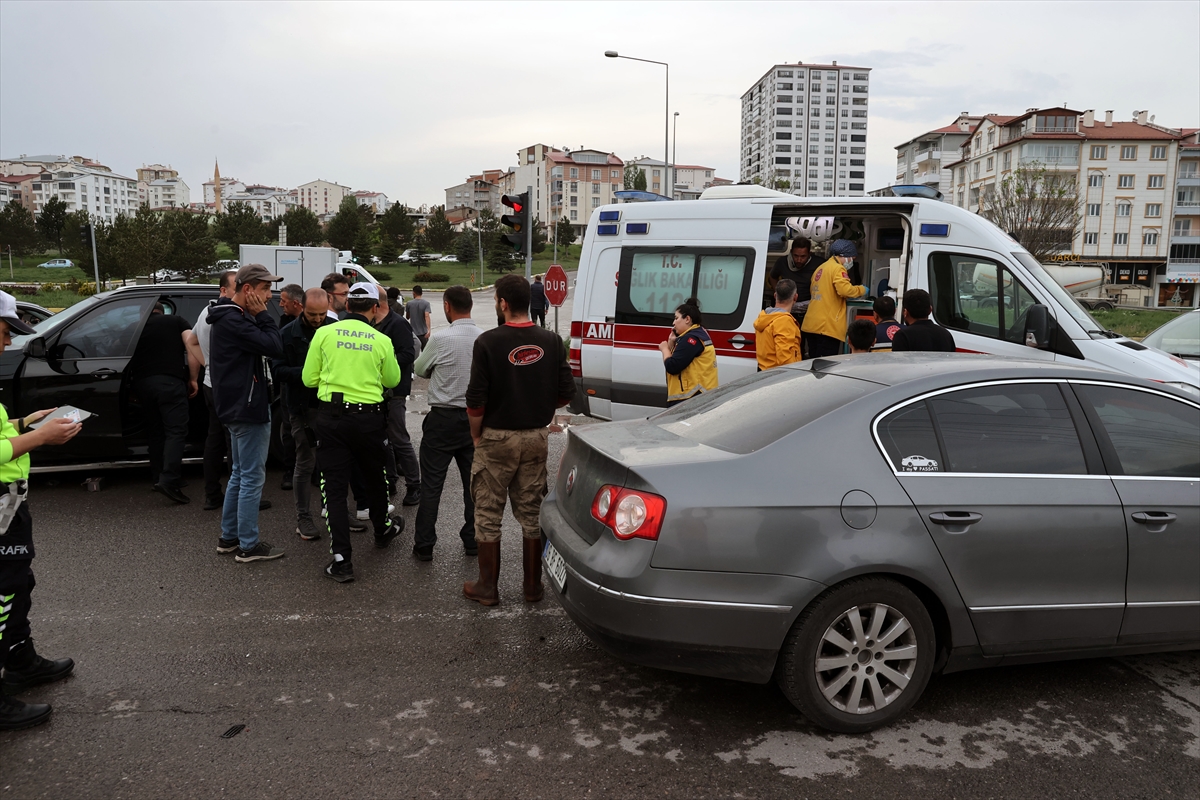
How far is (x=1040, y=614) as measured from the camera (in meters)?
3.52

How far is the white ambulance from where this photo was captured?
7.19 metres

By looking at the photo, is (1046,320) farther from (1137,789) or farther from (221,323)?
(221,323)

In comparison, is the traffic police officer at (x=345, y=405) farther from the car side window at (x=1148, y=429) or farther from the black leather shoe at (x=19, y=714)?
the car side window at (x=1148, y=429)

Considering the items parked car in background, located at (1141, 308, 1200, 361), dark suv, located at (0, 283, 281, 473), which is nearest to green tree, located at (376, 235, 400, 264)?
dark suv, located at (0, 283, 281, 473)

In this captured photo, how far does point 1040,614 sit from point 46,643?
475 centimetres

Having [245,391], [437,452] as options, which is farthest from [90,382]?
[437,452]

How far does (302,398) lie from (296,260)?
1936 cm

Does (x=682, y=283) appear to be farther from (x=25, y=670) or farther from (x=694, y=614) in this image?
(x=25, y=670)

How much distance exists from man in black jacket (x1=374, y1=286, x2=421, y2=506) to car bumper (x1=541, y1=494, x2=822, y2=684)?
280 centimetres

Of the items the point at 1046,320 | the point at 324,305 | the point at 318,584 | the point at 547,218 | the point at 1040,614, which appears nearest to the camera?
the point at 1040,614

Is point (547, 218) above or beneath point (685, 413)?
above

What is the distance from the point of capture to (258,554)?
5.62 m

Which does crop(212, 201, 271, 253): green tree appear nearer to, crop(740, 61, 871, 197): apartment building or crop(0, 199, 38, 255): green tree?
crop(0, 199, 38, 255): green tree

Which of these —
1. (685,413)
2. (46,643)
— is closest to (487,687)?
(685,413)
